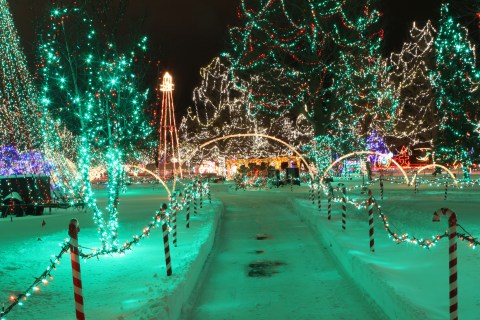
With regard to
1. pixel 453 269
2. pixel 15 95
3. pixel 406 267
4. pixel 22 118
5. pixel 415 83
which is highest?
pixel 415 83

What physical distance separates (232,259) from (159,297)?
513 centimetres

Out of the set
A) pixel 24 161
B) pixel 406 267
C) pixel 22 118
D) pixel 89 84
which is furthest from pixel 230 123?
pixel 406 267

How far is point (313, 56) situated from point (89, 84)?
22975 millimetres

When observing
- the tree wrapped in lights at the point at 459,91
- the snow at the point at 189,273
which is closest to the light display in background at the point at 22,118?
the snow at the point at 189,273

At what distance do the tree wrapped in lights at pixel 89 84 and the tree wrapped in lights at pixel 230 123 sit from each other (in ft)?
106

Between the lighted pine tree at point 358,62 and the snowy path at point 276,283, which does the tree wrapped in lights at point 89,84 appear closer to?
the snowy path at point 276,283

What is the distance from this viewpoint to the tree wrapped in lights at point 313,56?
32188 millimetres

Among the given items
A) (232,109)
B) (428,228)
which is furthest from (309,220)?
(232,109)

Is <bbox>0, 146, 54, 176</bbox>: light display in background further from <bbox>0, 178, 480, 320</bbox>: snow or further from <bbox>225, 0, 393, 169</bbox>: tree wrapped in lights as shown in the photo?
<bbox>225, 0, 393, 169</bbox>: tree wrapped in lights

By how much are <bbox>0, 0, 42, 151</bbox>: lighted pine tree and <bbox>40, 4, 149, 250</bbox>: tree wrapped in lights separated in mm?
7238

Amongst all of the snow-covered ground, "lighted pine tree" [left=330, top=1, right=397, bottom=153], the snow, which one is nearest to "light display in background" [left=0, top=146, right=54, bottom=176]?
the snow

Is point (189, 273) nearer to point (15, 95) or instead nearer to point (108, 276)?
point (108, 276)

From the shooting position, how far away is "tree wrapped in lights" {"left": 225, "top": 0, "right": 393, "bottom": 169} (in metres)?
32.2

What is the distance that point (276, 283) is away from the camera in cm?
937
